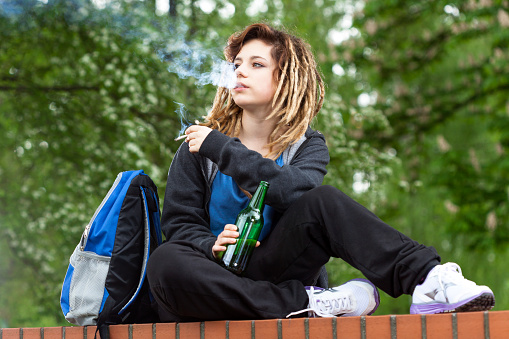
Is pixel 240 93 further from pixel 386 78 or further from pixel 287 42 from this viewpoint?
pixel 386 78

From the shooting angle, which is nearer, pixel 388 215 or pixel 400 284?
pixel 400 284

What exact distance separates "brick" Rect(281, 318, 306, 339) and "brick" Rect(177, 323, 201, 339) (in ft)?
1.00

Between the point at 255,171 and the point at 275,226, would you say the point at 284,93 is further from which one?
the point at 275,226

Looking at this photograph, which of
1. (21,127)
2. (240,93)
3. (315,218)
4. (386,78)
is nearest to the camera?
(315,218)

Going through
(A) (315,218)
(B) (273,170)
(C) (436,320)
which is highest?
(B) (273,170)

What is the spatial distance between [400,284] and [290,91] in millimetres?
1035

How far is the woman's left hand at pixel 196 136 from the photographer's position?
7.87 ft

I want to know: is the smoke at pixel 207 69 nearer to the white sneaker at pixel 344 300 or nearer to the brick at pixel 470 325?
the white sneaker at pixel 344 300

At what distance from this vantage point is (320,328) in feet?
6.21

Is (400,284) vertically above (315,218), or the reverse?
(315,218)

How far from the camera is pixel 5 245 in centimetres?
686

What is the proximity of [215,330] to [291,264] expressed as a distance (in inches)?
14.6

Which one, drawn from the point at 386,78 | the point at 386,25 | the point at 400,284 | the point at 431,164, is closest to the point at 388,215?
the point at 431,164

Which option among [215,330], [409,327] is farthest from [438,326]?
[215,330]
